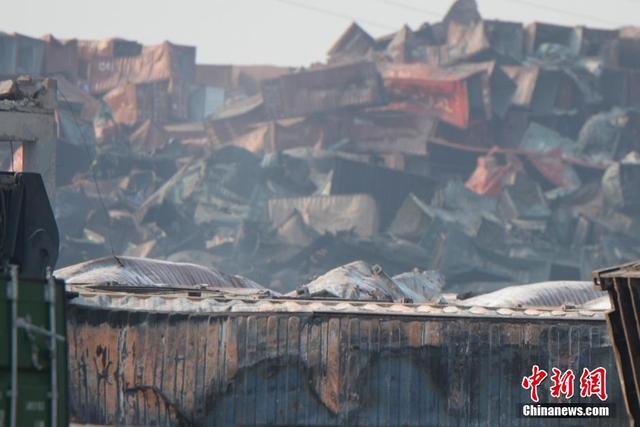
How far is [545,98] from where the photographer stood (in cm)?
5431

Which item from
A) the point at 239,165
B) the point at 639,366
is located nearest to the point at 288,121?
the point at 239,165

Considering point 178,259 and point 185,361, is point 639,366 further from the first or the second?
point 178,259

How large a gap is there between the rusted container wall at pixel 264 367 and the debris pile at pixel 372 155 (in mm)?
24206

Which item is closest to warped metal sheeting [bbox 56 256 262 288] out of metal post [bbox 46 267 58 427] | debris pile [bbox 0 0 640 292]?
metal post [bbox 46 267 58 427]

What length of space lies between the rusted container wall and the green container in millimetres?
4318

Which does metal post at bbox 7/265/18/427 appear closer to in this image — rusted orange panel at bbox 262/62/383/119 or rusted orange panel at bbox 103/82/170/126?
rusted orange panel at bbox 262/62/383/119

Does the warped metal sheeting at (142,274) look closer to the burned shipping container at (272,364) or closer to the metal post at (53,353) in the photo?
the burned shipping container at (272,364)

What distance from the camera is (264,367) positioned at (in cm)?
1401

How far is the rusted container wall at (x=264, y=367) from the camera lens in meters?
14.0

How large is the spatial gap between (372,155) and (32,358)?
40199 mm

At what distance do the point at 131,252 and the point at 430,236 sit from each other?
31.6 ft

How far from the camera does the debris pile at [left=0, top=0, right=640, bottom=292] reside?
41.4 meters

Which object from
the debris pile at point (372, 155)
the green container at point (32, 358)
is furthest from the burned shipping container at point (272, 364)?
the debris pile at point (372, 155)
